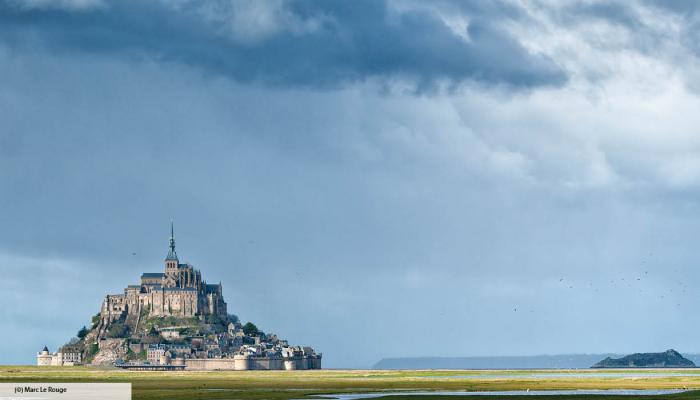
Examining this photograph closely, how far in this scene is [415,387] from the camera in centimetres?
15088

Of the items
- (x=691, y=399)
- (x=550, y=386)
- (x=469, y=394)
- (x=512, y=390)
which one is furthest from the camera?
(x=550, y=386)

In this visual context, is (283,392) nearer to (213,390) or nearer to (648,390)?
(213,390)

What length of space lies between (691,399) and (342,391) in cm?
4293

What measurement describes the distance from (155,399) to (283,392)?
810 inches

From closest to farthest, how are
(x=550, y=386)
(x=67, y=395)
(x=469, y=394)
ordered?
(x=67, y=395) → (x=469, y=394) → (x=550, y=386)

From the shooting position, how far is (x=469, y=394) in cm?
12825

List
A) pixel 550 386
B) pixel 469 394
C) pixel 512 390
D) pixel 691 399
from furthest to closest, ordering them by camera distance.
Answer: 1. pixel 550 386
2. pixel 512 390
3. pixel 469 394
4. pixel 691 399

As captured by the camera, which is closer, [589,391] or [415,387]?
[589,391]

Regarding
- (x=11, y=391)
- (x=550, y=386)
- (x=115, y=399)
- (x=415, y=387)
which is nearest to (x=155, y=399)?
(x=115, y=399)

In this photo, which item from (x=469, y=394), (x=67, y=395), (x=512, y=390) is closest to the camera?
(x=67, y=395)

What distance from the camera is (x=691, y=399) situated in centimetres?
11038

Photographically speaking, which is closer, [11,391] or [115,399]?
[115,399]

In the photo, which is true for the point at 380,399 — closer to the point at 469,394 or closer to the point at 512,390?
the point at 469,394

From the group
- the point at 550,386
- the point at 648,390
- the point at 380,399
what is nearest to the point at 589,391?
the point at 648,390
